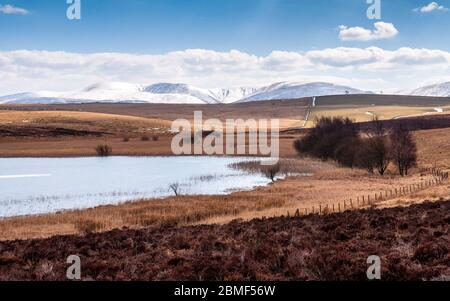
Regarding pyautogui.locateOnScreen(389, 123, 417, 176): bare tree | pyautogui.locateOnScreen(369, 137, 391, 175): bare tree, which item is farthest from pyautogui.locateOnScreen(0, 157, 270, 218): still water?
pyautogui.locateOnScreen(389, 123, 417, 176): bare tree

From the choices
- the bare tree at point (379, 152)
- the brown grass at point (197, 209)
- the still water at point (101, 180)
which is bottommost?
the still water at point (101, 180)

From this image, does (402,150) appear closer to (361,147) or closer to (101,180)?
(361,147)

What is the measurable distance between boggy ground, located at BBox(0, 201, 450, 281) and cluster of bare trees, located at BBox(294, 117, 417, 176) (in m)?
51.6

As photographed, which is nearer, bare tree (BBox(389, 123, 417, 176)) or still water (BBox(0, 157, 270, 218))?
still water (BBox(0, 157, 270, 218))

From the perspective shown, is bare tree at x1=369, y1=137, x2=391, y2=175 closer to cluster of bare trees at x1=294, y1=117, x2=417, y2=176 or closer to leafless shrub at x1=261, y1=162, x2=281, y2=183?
cluster of bare trees at x1=294, y1=117, x2=417, y2=176

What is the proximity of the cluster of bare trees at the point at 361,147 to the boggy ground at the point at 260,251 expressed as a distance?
169ft

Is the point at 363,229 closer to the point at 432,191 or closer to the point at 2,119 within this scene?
the point at 432,191

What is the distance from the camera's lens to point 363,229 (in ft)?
81.2

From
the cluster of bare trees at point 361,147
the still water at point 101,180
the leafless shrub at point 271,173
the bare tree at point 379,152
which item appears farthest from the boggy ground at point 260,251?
the cluster of bare trees at point 361,147

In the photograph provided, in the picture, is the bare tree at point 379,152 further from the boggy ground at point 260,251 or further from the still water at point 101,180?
the boggy ground at point 260,251

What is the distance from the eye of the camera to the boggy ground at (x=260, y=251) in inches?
639

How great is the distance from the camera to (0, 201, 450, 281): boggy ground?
639 inches

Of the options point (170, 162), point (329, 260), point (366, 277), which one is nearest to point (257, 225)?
point (329, 260)

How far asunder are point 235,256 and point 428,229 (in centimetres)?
941
